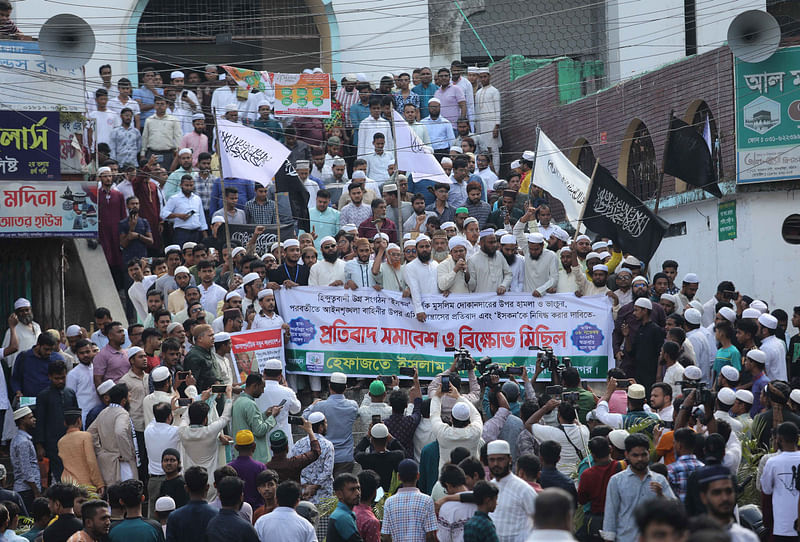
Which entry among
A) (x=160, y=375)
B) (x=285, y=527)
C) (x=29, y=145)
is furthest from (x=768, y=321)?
(x=29, y=145)

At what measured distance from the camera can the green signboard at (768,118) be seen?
17.4 m

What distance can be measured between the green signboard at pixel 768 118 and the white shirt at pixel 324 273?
6420 mm

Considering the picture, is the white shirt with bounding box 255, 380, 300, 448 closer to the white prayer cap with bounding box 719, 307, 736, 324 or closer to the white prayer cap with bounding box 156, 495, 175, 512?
the white prayer cap with bounding box 156, 495, 175, 512

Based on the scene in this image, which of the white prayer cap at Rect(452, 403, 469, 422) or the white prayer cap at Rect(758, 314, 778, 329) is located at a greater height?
the white prayer cap at Rect(758, 314, 778, 329)

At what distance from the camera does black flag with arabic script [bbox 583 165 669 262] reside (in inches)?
581

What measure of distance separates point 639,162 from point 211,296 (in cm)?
952

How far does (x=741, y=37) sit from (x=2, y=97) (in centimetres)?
988

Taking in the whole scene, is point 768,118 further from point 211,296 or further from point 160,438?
point 160,438

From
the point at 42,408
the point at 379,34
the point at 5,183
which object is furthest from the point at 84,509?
the point at 379,34

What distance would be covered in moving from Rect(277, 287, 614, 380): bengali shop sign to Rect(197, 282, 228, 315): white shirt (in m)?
0.71

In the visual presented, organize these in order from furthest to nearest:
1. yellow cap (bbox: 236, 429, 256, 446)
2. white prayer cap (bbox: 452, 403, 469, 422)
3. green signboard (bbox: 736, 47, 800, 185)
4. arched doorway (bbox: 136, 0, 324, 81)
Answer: arched doorway (bbox: 136, 0, 324, 81) < green signboard (bbox: 736, 47, 800, 185) < white prayer cap (bbox: 452, 403, 469, 422) < yellow cap (bbox: 236, 429, 256, 446)

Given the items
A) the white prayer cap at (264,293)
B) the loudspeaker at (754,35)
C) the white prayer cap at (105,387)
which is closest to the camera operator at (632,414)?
the white prayer cap at (264,293)

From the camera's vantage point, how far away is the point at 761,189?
17.6m

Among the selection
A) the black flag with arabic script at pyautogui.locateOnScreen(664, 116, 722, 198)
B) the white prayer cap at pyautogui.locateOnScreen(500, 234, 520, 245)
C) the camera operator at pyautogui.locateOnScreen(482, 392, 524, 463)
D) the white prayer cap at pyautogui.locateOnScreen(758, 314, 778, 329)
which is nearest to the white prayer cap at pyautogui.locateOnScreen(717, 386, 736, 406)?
the camera operator at pyautogui.locateOnScreen(482, 392, 524, 463)
